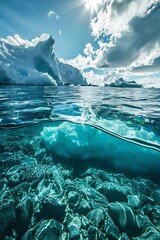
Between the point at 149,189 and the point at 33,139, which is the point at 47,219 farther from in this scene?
the point at 33,139

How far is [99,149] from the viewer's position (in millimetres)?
4785

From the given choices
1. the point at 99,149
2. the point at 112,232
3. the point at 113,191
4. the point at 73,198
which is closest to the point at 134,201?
the point at 113,191

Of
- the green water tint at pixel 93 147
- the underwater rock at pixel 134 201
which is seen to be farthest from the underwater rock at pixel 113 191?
the green water tint at pixel 93 147


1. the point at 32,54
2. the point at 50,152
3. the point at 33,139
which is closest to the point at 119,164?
the point at 50,152

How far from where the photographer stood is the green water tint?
13.9 feet

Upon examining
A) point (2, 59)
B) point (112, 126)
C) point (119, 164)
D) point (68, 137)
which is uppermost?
point (2, 59)

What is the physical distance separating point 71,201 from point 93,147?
7.38 feet

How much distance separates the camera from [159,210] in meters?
2.83

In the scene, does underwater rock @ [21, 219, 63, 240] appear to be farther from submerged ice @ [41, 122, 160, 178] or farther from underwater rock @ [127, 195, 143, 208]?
submerged ice @ [41, 122, 160, 178]

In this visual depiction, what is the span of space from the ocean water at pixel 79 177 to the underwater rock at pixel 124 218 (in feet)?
0.05

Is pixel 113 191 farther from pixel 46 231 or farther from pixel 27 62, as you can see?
pixel 27 62

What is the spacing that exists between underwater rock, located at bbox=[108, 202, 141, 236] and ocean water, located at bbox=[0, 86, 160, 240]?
0.02 meters

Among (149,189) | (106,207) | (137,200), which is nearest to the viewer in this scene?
(106,207)

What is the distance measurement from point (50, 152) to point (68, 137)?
924mm
